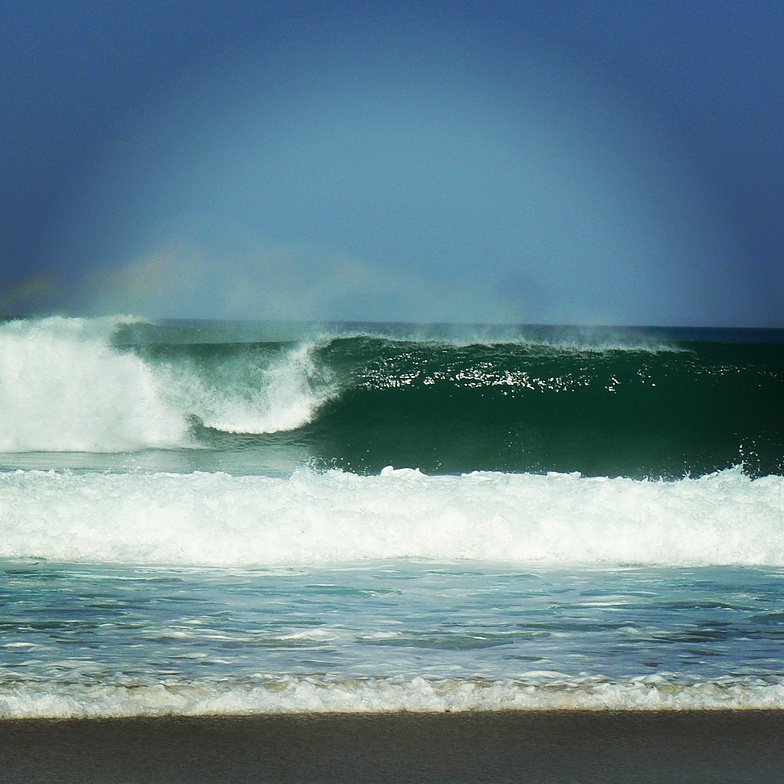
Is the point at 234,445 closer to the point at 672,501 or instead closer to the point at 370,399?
the point at 370,399

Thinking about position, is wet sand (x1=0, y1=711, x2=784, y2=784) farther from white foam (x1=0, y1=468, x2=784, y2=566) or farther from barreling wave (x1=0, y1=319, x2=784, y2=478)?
barreling wave (x1=0, y1=319, x2=784, y2=478)

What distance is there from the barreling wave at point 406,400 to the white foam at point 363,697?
820cm

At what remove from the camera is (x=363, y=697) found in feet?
10.2

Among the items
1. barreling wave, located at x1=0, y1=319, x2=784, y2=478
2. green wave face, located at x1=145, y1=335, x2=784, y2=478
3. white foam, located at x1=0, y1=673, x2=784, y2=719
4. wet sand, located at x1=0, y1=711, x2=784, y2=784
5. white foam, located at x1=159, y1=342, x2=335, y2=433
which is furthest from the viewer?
white foam, located at x1=159, y1=342, x2=335, y2=433

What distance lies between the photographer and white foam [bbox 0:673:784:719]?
9.74ft

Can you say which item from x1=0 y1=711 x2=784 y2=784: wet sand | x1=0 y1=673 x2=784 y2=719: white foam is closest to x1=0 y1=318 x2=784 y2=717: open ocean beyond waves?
x1=0 y1=673 x2=784 y2=719: white foam

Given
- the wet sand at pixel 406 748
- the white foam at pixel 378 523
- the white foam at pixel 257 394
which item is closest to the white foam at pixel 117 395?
the white foam at pixel 257 394

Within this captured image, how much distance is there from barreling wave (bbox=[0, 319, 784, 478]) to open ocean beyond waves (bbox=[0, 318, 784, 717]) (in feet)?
0.19

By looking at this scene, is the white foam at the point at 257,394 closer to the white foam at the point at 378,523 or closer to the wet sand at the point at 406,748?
the white foam at the point at 378,523

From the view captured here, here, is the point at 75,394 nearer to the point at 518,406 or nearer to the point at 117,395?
the point at 117,395

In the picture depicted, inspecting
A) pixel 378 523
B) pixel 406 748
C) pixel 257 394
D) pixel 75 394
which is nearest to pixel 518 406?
pixel 257 394

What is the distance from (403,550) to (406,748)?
337 cm

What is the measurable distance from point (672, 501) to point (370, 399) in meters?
7.42

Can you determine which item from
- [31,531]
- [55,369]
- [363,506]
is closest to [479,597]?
[363,506]
